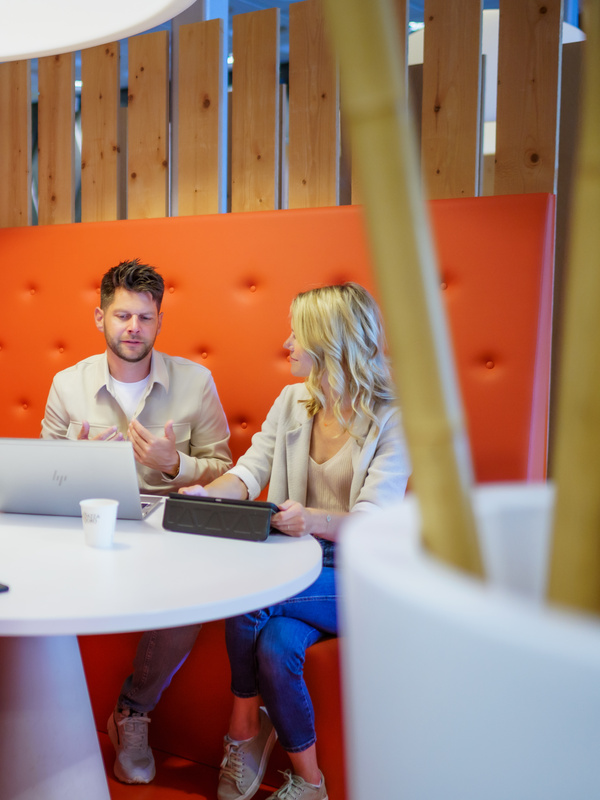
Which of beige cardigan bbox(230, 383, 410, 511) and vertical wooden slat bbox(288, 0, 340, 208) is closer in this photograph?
beige cardigan bbox(230, 383, 410, 511)

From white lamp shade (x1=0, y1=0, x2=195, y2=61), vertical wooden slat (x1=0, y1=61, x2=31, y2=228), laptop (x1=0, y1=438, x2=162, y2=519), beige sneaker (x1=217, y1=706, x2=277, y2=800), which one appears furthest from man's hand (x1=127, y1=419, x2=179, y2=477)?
vertical wooden slat (x1=0, y1=61, x2=31, y2=228)

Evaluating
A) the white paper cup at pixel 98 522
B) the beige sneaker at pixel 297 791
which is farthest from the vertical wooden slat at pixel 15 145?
the beige sneaker at pixel 297 791

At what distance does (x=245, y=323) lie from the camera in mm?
2314

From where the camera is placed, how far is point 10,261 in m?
2.69

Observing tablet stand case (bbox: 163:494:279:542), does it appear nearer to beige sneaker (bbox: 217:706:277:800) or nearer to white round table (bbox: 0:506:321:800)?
white round table (bbox: 0:506:321:800)

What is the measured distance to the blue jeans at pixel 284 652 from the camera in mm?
1407

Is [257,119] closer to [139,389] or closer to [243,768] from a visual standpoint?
[139,389]

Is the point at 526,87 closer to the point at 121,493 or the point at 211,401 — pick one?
the point at 211,401

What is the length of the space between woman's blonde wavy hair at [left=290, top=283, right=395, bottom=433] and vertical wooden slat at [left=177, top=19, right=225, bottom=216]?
87 centimetres

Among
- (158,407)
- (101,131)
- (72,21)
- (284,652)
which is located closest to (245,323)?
(158,407)

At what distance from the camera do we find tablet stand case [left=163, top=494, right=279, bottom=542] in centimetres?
130

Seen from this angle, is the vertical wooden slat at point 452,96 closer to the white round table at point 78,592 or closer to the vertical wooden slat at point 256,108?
the vertical wooden slat at point 256,108

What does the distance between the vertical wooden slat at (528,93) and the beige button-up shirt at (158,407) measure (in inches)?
43.3

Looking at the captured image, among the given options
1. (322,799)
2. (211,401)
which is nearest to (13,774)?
(322,799)
